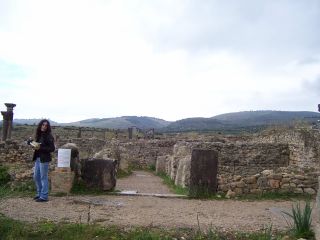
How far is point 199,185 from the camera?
39.5 ft

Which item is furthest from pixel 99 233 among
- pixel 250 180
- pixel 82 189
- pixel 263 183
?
pixel 263 183

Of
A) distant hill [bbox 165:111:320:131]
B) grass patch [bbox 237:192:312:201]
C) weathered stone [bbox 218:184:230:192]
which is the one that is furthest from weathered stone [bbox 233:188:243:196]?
distant hill [bbox 165:111:320:131]

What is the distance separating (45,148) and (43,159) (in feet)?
0.89

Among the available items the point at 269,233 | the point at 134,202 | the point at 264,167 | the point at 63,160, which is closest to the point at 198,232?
the point at 269,233

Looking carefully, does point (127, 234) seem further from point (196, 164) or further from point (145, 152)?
point (145, 152)

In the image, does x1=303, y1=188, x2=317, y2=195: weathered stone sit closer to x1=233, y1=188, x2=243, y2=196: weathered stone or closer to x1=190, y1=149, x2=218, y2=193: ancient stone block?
x1=233, y1=188, x2=243, y2=196: weathered stone

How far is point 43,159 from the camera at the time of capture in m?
10.9

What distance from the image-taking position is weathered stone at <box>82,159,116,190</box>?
12336 millimetres

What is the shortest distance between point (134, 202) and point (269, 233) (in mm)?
4214

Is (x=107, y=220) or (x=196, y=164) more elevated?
(x=196, y=164)

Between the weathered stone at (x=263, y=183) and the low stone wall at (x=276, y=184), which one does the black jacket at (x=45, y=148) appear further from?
the weathered stone at (x=263, y=183)

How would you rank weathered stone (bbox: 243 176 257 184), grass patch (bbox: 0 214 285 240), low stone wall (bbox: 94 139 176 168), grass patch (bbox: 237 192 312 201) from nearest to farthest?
grass patch (bbox: 0 214 285 240) < grass patch (bbox: 237 192 312 201) < weathered stone (bbox: 243 176 257 184) < low stone wall (bbox: 94 139 176 168)

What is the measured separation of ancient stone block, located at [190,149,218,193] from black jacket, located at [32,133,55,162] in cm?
378

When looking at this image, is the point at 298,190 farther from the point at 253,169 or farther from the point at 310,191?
the point at 253,169
